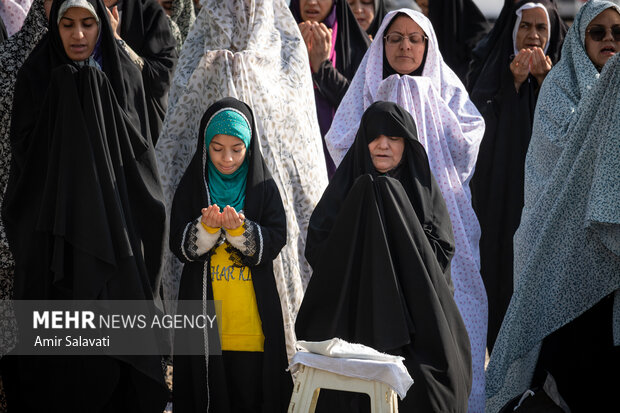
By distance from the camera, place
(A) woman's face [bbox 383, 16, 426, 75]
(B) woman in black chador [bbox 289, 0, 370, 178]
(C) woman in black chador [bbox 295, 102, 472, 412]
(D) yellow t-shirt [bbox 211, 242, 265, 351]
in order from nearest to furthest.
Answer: (C) woman in black chador [bbox 295, 102, 472, 412] < (D) yellow t-shirt [bbox 211, 242, 265, 351] < (A) woman's face [bbox 383, 16, 426, 75] < (B) woman in black chador [bbox 289, 0, 370, 178]

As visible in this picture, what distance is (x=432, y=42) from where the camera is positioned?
547cm

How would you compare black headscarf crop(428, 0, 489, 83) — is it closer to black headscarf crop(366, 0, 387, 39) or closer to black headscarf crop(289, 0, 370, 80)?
black headscarf crop(366, 0, 387, 39)

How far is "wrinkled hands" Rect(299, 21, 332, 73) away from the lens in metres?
5.92

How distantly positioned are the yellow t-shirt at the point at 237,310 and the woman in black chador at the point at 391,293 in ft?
1.37

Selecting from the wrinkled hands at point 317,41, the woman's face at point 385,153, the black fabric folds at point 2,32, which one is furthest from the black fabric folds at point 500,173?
the black fabric folds at point 2,32

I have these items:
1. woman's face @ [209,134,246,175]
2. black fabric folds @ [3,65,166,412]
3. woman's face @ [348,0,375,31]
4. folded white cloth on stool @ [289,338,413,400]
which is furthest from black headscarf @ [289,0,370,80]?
folded white cloth on stool @ [289,338,413,400]

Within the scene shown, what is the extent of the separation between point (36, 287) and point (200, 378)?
95 centimetres

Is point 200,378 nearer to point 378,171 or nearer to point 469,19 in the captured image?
point 378,171

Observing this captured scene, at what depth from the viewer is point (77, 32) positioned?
5012 millimetres

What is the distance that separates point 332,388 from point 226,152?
4.93ft

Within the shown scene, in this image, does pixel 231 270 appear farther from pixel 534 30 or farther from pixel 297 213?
pixel 534 30

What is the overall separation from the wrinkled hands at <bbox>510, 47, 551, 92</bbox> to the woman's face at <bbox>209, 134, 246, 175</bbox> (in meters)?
2.19

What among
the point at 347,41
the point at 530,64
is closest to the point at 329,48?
the point at 347,41

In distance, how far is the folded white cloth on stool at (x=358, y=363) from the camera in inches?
134
